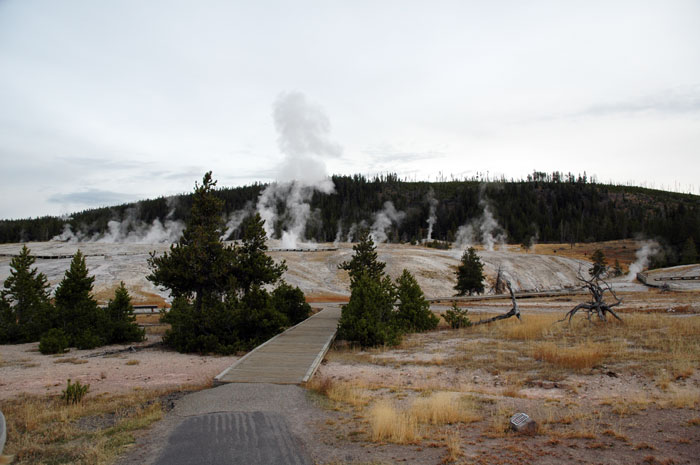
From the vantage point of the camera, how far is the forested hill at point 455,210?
130m

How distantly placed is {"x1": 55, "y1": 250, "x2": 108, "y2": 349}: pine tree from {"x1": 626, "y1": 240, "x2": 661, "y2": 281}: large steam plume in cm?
7493

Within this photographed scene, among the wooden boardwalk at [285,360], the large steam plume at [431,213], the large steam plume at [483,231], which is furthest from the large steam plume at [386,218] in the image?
the wooden boardwalk at [285,360]

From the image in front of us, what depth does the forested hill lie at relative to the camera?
130 metres

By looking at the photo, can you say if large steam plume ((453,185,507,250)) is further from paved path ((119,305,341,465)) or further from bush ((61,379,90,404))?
bush ((61,379,90,404))

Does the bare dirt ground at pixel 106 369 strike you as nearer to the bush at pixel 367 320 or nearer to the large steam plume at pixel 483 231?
the bush at pixel 367 320

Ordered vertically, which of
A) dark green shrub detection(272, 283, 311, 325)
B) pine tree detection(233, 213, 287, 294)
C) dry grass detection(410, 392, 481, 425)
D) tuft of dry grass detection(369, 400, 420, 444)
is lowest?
dark green shrub detection(272, 283, 311, 325)

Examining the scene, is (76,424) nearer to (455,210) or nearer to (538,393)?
(538,393)

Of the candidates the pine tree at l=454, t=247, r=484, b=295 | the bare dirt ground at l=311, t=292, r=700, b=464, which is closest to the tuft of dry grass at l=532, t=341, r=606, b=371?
the bare dirt ground at l=311, t=292, r=700, b=464

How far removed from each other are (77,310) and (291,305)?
1087cm

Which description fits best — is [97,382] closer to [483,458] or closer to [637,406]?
[483,458]

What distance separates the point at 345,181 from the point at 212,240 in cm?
16962

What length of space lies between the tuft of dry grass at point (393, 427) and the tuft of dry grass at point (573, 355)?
7003mm

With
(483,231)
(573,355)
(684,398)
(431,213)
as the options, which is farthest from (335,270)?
(431,213)

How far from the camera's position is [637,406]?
318 inches
